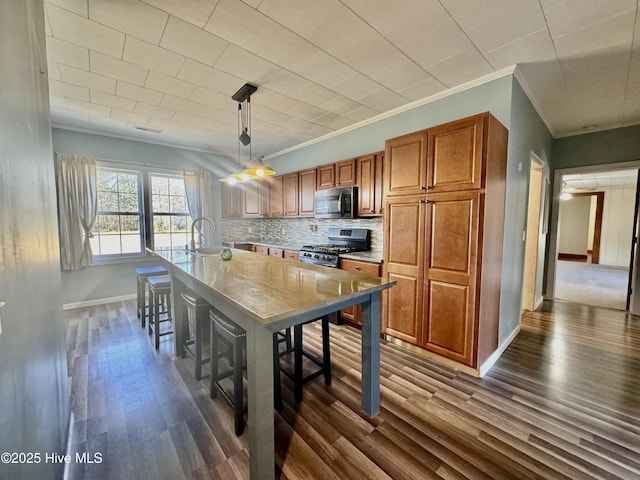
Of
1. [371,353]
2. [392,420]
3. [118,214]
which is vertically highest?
[118,214]

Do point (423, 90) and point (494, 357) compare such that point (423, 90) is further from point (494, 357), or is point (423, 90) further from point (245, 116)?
point (494, 357)

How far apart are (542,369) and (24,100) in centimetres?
389

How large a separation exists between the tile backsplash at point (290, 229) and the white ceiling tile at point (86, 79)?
3095 mm

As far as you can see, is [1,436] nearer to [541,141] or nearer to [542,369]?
[542,369]

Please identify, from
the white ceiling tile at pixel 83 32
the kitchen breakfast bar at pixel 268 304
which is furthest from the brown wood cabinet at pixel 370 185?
→ the white ceiling tile at pixel 83 32

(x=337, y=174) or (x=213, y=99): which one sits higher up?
(x=213, y=99)

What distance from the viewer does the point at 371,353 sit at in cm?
181

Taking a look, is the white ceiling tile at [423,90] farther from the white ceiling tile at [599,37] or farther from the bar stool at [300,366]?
the bar stool at [300,366]

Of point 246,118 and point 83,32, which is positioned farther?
point 246,118

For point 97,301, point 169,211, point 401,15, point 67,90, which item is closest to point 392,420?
point 401,15

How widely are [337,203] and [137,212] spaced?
353 centimetres

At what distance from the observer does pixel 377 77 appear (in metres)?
2.57

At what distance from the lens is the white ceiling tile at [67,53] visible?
2.07m

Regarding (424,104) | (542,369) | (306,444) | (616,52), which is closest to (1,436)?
(306,444)
